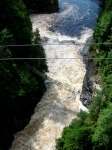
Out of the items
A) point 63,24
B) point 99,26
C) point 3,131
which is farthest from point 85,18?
point 3,131

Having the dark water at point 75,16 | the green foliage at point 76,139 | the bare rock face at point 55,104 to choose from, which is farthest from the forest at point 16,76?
the dark water at point 75,16

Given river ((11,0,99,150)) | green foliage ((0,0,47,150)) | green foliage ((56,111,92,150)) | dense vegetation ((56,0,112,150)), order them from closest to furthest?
dense vegetation ((56,0,112,150)), green foliage ((56,111,92,150)), green foliage ((0,0,47,150)), river ((11,0,99,150))

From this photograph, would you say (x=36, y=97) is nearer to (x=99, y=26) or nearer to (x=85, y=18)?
(x=99, y=26)

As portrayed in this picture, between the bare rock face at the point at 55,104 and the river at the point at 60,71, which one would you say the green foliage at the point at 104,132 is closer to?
the bare rock face at the point at 55,104

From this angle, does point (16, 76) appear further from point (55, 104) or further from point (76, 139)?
point (76, 139)

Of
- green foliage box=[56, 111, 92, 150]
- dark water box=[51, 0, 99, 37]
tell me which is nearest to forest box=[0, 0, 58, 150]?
green foliage box=[56, 111, 92, 150]

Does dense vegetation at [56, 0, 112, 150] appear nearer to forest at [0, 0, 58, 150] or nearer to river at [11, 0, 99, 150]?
river at [11, 0, 99, 150]

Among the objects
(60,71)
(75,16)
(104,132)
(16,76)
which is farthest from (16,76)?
(75,16)
